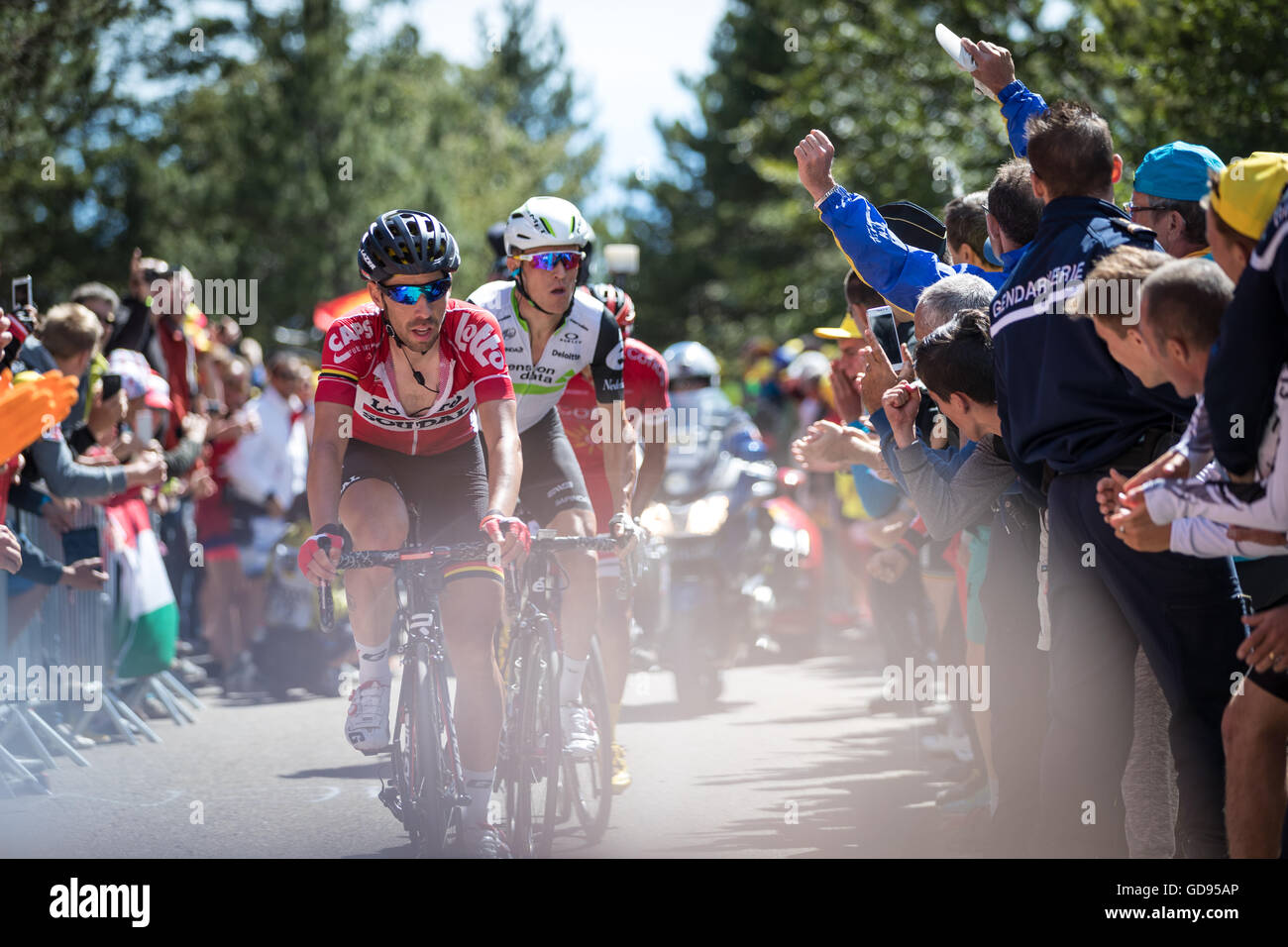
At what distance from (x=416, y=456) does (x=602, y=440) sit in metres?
1.88

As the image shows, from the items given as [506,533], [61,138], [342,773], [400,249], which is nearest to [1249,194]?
[506,533]

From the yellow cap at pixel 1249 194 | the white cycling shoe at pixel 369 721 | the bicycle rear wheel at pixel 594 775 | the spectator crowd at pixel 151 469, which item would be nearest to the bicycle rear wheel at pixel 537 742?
the bicycle rear wheel at pixel 594 775

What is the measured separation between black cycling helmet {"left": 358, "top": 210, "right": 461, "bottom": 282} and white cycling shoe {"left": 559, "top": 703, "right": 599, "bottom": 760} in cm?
180

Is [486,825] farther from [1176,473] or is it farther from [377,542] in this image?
[1176,473]

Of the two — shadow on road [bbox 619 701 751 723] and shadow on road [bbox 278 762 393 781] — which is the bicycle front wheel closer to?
shadow on road [bbox 278 762 393 781]

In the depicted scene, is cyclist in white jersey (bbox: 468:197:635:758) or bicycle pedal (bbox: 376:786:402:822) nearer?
bicycle pedal (bbox: 376:786:402:822)

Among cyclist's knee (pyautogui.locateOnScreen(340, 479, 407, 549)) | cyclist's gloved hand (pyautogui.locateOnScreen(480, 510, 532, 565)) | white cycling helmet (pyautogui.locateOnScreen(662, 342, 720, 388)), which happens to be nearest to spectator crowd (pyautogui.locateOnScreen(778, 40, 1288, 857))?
cyclist's gloved hand (pyautogui.locateOnScreen(480, 510, 532, 565))

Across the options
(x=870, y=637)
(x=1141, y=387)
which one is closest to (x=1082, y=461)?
(x=1141, y=387)

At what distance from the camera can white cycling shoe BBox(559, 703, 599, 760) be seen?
6570 millimetres

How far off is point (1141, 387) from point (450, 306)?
263 centimetres

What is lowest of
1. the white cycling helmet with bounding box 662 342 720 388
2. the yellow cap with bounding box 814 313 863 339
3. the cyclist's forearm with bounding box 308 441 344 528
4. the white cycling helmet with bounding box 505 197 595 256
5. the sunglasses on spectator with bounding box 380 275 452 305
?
the cyclist's forearm with bounding box 308 441 344 528

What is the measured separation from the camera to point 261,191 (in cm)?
3425
